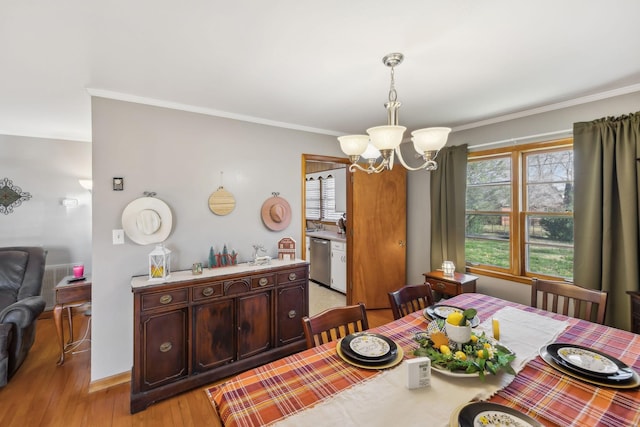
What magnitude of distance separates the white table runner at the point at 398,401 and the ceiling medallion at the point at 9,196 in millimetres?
4688

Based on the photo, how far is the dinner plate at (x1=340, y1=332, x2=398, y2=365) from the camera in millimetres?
1259

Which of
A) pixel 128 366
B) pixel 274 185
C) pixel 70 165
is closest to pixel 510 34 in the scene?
pixel 274 185

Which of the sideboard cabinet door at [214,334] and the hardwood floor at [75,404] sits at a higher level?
the sideboard cabinet door at [214,334]

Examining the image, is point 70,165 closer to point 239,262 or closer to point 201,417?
point 239,262

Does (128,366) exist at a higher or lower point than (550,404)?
lower

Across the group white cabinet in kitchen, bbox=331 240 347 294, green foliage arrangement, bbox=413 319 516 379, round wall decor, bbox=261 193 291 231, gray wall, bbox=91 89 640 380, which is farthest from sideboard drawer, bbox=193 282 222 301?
white cabinet in kitchen, bbox=331 240 347 294

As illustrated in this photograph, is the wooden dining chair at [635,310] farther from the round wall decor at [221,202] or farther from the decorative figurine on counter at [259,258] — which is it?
the round wall decor at [221,202]

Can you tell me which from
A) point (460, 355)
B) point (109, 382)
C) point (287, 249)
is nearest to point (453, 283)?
point (287, 249)

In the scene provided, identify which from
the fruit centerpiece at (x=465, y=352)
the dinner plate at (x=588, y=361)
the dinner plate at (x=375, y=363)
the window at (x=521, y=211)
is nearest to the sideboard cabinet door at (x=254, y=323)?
the dinner plate at (x=375, y=363)

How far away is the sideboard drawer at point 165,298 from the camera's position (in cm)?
206

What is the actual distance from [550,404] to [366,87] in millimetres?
2112

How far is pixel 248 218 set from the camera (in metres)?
2.95

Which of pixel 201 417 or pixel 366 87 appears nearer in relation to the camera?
pixel 201 417

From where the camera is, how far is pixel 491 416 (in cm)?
91
